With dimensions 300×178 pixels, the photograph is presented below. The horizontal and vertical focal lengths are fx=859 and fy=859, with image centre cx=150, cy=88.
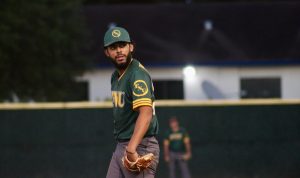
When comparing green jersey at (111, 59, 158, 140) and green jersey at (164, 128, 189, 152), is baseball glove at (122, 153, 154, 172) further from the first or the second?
green jersey at (164, 128, 189, 152)

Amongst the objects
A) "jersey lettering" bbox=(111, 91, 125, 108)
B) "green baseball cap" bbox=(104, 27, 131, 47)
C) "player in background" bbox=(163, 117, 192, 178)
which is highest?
"green baseball cap" bbox=(104, 27, 131, 47)

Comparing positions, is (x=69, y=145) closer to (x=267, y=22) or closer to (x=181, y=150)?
(x=181, y=150)

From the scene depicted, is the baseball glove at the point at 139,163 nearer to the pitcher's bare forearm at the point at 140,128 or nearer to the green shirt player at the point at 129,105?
the green shirt player at the point at 129,105

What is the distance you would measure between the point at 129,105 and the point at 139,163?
492mm

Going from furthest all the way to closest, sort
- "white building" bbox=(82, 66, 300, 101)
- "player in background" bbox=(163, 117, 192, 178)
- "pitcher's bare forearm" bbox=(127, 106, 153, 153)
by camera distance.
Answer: "white building" bbox=(82, 66, 300, 101) → "player in background" bbox=(163, 117, 192, 178) → "pitcher's bare forearm" bbox=(127, 106, 153, 153)

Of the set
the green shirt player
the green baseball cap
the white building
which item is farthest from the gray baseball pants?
the white building

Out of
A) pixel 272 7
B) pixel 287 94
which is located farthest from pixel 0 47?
pixel 272 7

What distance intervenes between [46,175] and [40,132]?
89 cm

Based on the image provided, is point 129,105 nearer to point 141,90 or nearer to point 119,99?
point 119,99

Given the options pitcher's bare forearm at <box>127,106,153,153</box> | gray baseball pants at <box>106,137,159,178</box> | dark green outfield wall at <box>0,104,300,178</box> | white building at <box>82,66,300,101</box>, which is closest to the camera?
pitcher's bare forearm at <box>127,106,153,153</box>

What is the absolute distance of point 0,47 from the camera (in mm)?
22547

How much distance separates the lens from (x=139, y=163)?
6.95 metres

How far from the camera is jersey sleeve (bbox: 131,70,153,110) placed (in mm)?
6883

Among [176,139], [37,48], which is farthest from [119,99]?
[37,48]
